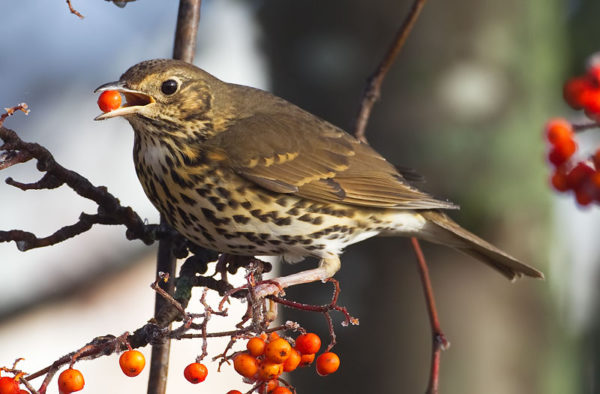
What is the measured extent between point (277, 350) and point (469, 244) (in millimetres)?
1447

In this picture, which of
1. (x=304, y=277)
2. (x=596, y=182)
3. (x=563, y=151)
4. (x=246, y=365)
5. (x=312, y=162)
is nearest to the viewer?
(x=596, y=182)

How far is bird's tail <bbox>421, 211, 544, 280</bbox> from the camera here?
2965mm

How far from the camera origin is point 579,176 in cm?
164

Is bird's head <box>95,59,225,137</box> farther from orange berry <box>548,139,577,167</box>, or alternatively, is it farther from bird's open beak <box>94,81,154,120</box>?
orange berry <box>548,139,577,167</box>

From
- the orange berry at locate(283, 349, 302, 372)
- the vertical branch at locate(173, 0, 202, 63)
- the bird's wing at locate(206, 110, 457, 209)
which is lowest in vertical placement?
the orange berry at locate(283, 349, 302, 372)

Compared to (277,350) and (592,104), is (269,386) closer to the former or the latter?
(277,350)

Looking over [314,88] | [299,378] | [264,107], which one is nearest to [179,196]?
[264,107]

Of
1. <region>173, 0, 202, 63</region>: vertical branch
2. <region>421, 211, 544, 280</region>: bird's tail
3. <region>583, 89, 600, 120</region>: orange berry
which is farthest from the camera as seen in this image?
<region>421, 211, 544, 280</region>: bird's tail

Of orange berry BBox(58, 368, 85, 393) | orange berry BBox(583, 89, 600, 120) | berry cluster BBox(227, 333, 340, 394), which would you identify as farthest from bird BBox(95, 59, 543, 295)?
orange berry BBox(583, 89, 600, 120)

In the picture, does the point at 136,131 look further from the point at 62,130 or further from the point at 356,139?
the point at 62,130

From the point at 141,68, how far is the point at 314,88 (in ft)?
3.46

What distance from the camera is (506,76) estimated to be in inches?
126

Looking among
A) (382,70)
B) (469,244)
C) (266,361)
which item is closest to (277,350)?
(266,361)

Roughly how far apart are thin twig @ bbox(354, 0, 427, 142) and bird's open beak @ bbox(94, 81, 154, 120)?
615mm
